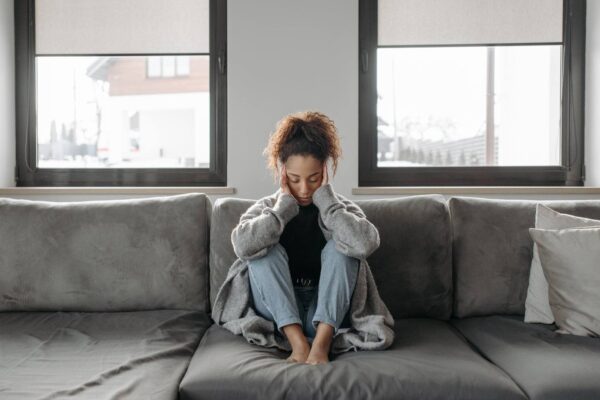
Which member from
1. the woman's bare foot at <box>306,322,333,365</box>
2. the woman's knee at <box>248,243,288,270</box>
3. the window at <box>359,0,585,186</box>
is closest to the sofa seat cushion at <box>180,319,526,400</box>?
the woman's bare foot at <box>306,322,333,365</box>

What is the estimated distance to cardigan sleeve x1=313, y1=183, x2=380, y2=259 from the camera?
1.63 meters

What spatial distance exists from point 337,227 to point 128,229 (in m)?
0.78

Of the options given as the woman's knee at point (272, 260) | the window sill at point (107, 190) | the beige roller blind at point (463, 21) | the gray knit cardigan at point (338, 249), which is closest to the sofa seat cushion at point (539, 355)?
the gray knit cardigan at point (338, 249)

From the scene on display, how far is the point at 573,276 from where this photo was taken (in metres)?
1.70

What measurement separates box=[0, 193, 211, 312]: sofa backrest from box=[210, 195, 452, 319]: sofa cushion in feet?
0.29

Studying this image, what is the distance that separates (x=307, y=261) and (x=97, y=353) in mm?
692

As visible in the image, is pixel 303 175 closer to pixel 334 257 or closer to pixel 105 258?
pixel 334 257

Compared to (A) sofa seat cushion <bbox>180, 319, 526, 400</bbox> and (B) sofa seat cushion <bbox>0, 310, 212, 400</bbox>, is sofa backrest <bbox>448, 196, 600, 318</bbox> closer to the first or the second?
(A) sofa seat cushion <bbox>180, 319, 526, 400</bbox>

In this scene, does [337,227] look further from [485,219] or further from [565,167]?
[565,167]

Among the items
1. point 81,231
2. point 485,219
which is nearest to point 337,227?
point 485,219

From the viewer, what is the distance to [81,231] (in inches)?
77.0

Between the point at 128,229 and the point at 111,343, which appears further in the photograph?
the point at 128,229

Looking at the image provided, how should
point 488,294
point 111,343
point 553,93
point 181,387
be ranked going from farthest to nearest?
point 553,93 → point 488,294 → point 111,343 → point 181,387

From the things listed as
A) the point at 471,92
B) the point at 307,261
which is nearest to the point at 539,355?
the point at 307,261
